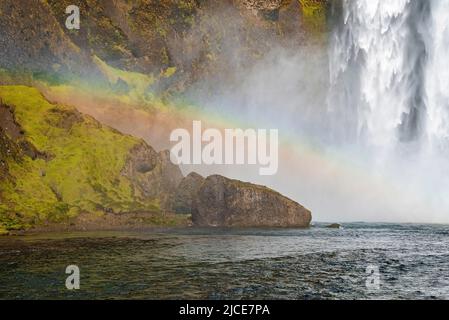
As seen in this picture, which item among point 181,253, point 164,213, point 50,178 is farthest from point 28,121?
point 181,253

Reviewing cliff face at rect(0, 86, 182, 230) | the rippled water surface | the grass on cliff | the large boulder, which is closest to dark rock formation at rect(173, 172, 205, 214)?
cliff face at rect(0, 86, 182, 230)

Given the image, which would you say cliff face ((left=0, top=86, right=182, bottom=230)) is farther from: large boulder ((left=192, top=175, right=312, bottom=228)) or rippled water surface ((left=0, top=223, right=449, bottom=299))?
rippled water surface ((left=0, top=223, right=449, bottom=299))

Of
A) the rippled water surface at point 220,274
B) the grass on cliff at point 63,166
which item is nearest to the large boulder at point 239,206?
the grass on cliff at point 63,166

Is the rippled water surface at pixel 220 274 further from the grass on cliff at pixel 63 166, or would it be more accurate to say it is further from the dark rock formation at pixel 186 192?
the dark rock formation at pixel 186 192

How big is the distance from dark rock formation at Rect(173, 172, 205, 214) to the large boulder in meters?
17.9

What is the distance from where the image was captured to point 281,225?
448 ft

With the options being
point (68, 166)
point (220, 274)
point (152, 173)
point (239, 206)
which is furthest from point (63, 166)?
point (220, 274)

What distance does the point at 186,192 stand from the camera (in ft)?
522

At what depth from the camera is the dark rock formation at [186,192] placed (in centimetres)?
15675

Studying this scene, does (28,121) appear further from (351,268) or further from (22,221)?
(351,268)

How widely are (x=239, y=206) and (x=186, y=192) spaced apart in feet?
96.9

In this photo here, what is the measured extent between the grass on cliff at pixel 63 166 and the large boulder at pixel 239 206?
31.0m
